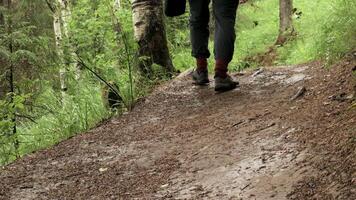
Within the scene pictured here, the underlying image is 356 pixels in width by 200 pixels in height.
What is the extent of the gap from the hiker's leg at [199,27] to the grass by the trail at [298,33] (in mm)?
1339

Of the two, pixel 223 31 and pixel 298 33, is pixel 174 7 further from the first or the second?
pixel 298 33

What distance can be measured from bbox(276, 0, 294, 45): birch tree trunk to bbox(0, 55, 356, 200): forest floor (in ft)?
23.9

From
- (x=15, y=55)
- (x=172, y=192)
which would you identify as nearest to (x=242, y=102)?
(x=172, y=192)

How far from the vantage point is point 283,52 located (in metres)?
11.7

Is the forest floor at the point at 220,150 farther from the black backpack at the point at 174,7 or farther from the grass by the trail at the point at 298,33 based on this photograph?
the black backpack at the point at 174,7

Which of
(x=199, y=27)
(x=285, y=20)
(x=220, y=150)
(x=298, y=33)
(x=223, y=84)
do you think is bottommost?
(x=220, y=150)

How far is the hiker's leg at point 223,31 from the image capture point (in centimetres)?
507

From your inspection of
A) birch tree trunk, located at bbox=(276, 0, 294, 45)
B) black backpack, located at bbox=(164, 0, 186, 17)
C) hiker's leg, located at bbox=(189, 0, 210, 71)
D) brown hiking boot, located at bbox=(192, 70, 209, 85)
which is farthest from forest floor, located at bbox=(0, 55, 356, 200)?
birch tree trunk, located at bbox=(276, 0, 294, 45)

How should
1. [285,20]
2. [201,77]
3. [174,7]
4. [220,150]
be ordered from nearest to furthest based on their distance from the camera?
1. [220,150]
2. [174,7]
3. [201,77]
4. [285,20]

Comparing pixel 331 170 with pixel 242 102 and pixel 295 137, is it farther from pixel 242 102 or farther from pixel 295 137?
pixel 242 102

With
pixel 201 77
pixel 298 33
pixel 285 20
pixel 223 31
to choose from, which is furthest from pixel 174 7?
pixel 298 33

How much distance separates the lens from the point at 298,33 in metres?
13.0

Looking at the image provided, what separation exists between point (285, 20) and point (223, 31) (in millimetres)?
8175

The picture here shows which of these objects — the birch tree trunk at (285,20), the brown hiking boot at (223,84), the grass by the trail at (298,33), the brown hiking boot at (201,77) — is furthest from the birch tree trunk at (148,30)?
the birch tree trunk at (285,20)
